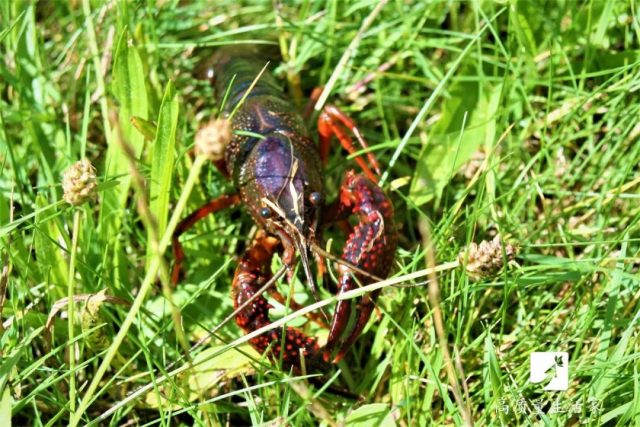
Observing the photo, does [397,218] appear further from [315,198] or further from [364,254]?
[364,254]

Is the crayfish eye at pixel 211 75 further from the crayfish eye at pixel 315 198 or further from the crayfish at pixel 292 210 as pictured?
the crayfish eye at pixel 315 198

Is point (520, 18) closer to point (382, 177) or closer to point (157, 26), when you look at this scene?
point (382, 177)

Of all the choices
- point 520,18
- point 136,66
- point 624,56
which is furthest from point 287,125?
point 624,56

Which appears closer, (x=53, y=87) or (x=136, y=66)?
(x=136, y=66)

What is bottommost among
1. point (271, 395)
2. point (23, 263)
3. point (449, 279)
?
point (271, 395)

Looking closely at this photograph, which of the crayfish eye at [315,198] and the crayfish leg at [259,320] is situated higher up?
the crayfish eye at [315,198]

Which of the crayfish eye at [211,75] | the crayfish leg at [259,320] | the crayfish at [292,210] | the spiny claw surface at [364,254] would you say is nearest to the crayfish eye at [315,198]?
the crayfish at [292,210]
